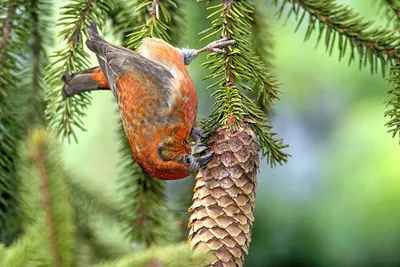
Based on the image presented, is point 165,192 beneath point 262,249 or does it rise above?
above

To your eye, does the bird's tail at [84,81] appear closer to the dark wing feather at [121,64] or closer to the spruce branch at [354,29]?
the dark wing feather at [121,64]

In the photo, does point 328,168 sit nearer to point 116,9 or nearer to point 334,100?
point 334,100

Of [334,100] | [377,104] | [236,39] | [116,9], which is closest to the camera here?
[236,39]

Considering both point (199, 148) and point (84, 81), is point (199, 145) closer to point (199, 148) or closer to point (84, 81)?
point (199, 148)

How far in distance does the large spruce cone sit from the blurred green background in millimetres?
897

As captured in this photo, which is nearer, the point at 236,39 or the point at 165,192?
the point at 236,39

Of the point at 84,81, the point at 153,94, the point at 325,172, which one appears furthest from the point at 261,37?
the point at 325,172

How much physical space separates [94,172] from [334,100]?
1.04 m

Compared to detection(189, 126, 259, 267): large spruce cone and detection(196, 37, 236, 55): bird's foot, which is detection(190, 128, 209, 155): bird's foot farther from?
detection(196, 37, 236, 55): bird's foot

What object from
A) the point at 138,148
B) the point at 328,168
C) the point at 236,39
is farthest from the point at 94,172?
the point at 236,39

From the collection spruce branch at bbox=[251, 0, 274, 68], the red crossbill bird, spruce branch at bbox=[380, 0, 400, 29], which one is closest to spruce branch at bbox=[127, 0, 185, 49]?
the red crossbill bird

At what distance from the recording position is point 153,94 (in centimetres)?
127

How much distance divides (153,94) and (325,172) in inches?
35.3

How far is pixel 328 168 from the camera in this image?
195 cm
